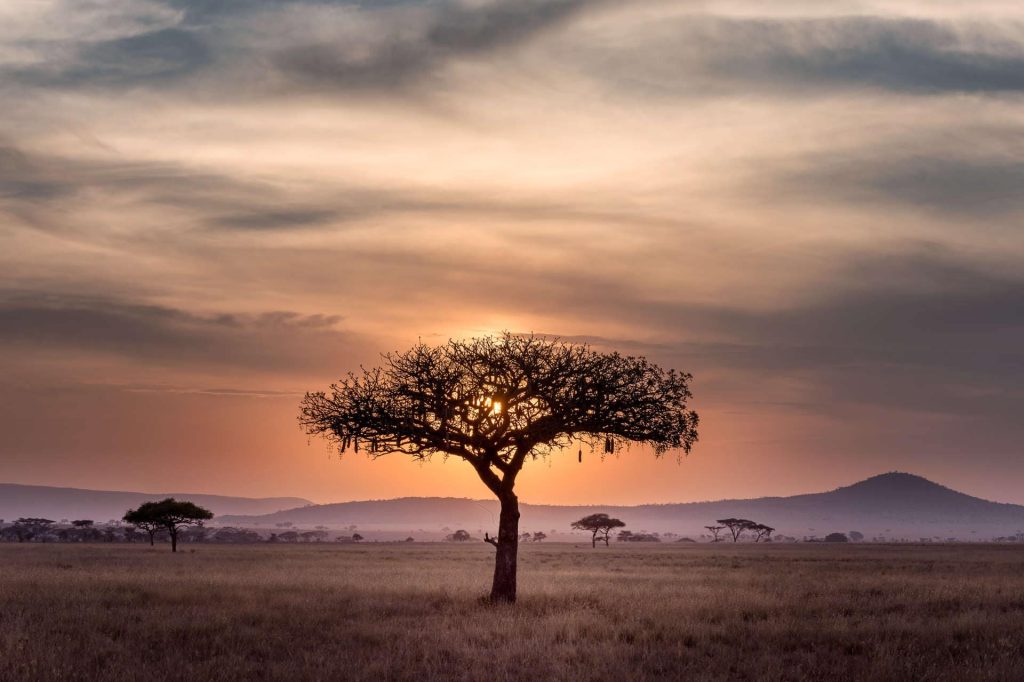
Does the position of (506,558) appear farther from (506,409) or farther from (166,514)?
(166,514)

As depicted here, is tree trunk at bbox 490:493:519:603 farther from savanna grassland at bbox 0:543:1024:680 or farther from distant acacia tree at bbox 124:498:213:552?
distant acacia tree at bbox 124:498:213:552

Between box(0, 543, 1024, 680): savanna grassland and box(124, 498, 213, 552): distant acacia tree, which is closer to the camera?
box(0, 543, 1024, 680): savanna grassland

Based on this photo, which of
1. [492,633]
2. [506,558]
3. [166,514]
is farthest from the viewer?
[166,514]

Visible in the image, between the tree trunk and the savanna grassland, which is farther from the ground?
the tree trunk

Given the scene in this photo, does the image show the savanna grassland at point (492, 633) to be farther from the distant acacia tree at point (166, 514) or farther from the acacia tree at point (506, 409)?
the distant acacia tree at point (166, 514)

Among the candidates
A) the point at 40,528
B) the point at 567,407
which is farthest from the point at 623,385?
the point at 40,528

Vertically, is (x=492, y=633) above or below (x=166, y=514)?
below

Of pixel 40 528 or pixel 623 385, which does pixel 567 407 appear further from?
pixel 40 528

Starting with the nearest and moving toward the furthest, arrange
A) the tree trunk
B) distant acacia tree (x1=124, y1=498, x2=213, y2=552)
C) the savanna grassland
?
the savanna grassland → the tree trunk → distant acacia tree (x1=124, y1=498, x2=213, y2=552)

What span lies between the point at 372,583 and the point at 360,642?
887 inches

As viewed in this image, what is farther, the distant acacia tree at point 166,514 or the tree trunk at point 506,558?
the distant acacia tree at point 166,514

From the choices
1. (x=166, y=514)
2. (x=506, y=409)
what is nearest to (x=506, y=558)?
(x=506, y=409)

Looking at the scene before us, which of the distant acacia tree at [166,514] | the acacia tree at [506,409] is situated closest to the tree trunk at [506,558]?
the acacia tree at [506,409]

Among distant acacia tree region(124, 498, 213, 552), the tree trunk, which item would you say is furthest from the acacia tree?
distant acacia tree region(124, 498, 213, 552)
